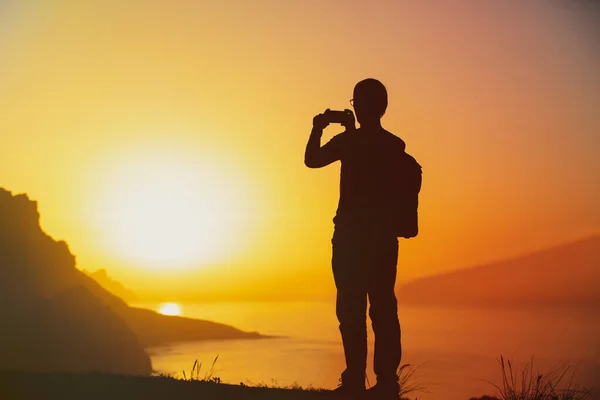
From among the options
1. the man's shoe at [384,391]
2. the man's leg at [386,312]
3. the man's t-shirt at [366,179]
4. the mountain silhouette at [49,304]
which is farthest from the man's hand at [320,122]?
the mountain silhouette at [49,304]

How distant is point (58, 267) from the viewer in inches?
7259

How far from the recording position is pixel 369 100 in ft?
19.1

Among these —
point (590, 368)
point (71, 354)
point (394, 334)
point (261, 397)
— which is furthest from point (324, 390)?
point (71, 354)

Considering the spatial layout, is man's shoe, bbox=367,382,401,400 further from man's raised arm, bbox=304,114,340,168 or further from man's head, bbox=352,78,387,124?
man's head, bbox=352,78,387,124

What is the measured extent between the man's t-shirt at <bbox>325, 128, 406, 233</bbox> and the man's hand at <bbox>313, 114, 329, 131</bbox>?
157 millimetres

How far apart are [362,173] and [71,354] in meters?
140

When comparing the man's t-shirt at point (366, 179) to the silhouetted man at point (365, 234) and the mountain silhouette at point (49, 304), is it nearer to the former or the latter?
the silhouetted man at point (365, 234)

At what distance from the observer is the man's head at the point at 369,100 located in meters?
5.79

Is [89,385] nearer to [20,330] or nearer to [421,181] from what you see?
[421,181]

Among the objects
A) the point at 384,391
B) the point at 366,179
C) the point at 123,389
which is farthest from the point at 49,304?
the point at 366,179

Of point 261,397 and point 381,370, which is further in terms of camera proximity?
point 261,397

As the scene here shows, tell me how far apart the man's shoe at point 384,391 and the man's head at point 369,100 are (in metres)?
2.53

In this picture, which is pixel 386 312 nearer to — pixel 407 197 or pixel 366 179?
pixel 407 197

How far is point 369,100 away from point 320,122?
0.50 metres
